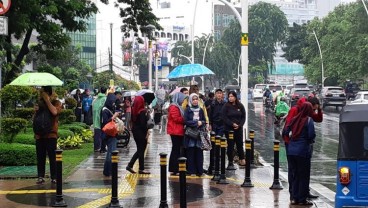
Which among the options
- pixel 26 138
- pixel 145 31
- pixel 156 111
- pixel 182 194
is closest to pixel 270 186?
pixel 182 194

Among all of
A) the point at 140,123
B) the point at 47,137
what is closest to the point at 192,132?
the point at 140,123

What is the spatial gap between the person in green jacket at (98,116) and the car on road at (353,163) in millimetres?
A: 10788

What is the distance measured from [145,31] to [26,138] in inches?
302

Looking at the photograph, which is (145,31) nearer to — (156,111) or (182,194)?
(156,111)

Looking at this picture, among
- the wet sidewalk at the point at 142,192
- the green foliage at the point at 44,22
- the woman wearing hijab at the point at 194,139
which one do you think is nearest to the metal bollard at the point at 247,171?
the wet sidewalk at the point at 142,192

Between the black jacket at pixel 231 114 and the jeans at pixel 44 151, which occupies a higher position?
the black jacket at pixel 231 114

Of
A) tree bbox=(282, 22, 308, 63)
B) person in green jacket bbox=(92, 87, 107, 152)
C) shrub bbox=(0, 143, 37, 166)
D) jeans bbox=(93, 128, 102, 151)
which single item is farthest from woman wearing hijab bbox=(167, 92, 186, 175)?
tree bbox=(282, 22, 308, 63)

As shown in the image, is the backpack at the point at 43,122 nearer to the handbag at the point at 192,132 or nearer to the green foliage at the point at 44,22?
the handbag at the point at 192,132

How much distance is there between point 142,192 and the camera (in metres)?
12.6

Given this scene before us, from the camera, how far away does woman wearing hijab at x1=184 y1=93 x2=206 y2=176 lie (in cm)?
1448

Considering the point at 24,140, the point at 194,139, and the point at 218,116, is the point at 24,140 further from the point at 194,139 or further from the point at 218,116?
the point at 194,139

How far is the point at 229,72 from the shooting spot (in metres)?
97.9

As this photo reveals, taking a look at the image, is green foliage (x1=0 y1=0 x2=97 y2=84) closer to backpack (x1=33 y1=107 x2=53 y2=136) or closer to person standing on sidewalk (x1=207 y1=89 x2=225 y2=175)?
backpack (x1=33 y1=107 x2=53 y2=136)

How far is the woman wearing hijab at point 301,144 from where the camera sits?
36.7 feet
